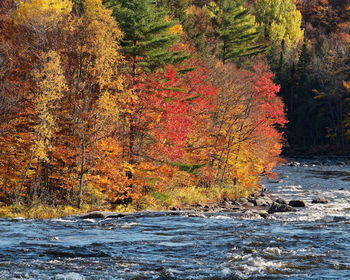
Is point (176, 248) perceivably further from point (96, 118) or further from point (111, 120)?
point (111, 120)

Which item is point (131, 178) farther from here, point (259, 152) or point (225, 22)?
point (225, 22)

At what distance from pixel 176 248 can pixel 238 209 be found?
507 inches

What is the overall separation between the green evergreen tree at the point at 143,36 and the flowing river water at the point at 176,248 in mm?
9655

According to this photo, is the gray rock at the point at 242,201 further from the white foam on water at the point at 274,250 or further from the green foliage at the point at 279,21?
the green foliage at the point at 279,21

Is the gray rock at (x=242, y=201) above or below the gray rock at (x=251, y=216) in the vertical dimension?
below

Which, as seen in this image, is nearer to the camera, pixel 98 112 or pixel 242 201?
pixel 98 112

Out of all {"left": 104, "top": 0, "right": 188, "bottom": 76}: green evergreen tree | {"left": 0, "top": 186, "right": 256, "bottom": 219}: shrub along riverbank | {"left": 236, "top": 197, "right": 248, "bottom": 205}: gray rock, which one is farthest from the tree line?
{"left": 236, "top": 197, "right": 248, "bottom": 205}: gray rock

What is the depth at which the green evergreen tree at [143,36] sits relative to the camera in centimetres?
2503

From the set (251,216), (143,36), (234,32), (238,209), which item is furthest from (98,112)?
(234,32)

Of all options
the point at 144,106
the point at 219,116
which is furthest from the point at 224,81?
the point at 144,106

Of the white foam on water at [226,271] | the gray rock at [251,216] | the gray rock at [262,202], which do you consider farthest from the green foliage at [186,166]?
the white foam on water at [226,271]

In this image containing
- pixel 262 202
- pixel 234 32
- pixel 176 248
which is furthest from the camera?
pixel 234 32

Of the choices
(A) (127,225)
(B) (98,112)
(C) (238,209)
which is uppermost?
(B) (98,112)

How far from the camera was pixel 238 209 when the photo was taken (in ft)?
83.9
